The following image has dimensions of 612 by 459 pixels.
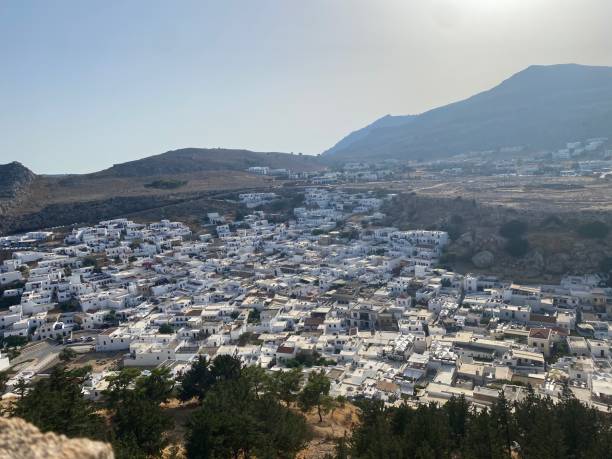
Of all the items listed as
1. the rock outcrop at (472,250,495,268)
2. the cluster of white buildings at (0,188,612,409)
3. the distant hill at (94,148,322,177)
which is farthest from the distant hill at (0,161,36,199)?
the rock outcrop at (472,250,495,268)

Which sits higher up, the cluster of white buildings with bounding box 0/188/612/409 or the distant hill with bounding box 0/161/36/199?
the distant hill with bounding box 0/161/36/199

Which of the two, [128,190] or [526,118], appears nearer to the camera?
[128,190]

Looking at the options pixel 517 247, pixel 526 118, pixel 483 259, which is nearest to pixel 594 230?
pixel 517 247

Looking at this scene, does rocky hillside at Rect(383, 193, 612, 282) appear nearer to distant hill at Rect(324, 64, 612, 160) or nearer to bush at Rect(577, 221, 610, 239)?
bush at Rect(577, 221, 610, 239)

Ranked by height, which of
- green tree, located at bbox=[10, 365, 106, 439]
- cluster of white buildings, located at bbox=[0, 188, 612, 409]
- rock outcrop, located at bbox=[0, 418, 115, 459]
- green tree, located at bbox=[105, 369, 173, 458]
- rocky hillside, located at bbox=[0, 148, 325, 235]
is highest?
rocky hillside, located at bbox=[0, 148, 325, 235]

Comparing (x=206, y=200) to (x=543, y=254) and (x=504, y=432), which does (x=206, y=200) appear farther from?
(x=504, y=432)

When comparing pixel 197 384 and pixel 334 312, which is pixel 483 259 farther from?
pixel 197 384

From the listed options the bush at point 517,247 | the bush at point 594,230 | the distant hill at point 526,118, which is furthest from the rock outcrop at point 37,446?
the distant hill at point 526,118
